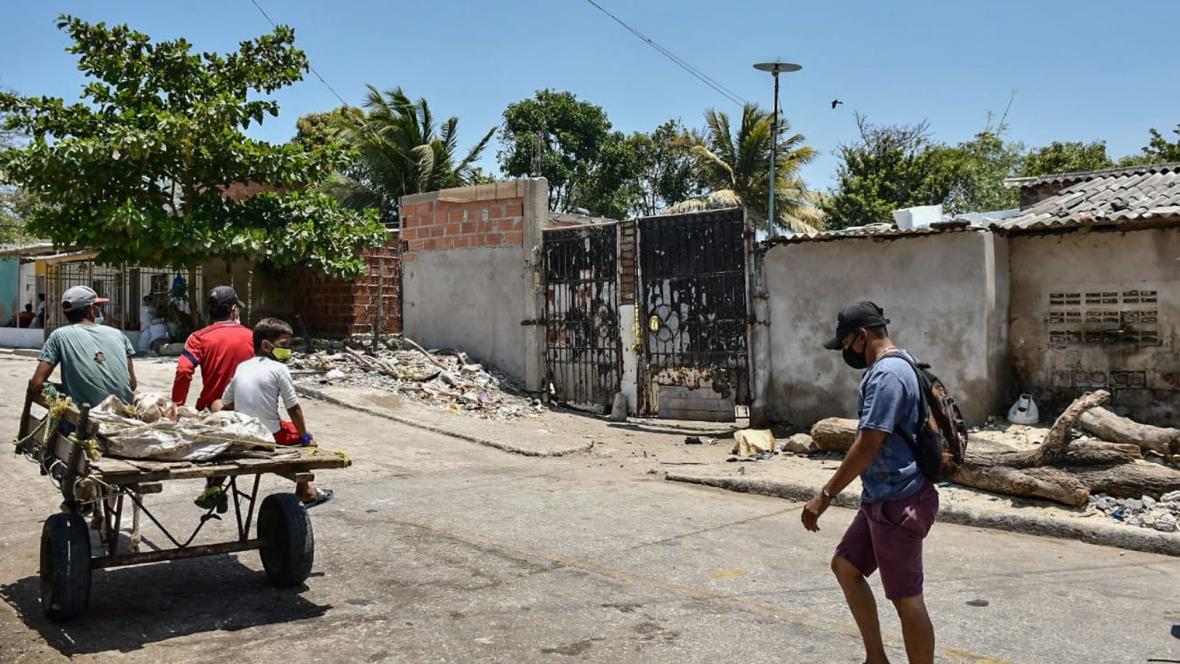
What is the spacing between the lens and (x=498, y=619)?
211 inches

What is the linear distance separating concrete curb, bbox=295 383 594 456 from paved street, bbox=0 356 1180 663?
2.65 metres

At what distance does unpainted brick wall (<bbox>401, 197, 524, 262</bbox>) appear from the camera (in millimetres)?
15539

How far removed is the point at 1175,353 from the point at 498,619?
8614 millimetres

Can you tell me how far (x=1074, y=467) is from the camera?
861 cm

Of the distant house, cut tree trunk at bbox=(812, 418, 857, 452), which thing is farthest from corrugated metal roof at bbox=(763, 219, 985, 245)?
cut tree trunk at bbox=(812, 418, 857, 452)

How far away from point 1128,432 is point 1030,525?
2.33 m

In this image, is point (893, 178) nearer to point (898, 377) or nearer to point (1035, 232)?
point (1035, 232)

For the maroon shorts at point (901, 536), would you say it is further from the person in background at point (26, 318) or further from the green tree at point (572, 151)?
the green tree at point (572, 151)

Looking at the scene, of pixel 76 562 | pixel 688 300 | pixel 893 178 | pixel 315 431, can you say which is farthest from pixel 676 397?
pixel 893 178

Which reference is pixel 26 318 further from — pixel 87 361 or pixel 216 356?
pixel 87 361

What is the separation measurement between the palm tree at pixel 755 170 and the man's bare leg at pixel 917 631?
98.5 ft

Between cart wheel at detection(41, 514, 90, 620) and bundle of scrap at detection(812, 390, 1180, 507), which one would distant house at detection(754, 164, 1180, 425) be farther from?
cart wheel at detection(41, 514, 90, 620)

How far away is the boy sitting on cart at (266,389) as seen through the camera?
20.5 ft

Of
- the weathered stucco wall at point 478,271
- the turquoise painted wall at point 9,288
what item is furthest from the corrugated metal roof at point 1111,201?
the turquoise painted wall at point 9,288
